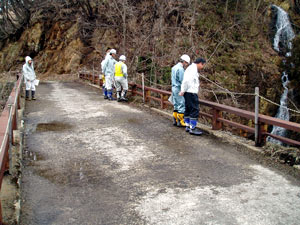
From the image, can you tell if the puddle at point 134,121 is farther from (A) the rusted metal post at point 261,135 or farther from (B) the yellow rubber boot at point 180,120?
(A) the rusted metal post at point 261,135

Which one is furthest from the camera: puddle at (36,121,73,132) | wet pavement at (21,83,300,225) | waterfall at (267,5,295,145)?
waterfall at (267,5,295,145)

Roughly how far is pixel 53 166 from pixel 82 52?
2665cm

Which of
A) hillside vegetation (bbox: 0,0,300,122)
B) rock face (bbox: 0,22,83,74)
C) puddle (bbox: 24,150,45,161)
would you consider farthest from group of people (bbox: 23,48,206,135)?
rock face (bbox: 0,22,83,74)

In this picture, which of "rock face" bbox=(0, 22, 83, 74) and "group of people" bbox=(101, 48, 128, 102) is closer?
"group of people" bbox=(101, 48, 128, 102)

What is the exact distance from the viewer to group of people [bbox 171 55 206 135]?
748 cm

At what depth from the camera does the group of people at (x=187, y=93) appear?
7477mm

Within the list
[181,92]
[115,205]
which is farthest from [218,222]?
[181,92]

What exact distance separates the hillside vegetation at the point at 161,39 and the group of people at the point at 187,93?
680 centimetres

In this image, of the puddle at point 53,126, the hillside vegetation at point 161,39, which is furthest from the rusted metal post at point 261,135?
the hillside vegetation at point 161,39

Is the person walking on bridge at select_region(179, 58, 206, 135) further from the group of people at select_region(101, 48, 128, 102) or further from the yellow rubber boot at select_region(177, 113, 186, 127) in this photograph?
the group of people at select_region(101, 48, 128, 102)

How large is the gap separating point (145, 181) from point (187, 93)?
3257 millimetres

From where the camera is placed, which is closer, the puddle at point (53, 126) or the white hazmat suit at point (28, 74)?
the puddle at point (53, 126)

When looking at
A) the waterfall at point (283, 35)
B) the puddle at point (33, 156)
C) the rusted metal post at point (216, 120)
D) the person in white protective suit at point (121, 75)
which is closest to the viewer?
the puddle at point (33, 156)

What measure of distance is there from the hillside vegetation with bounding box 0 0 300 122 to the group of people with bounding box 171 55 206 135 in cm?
680
